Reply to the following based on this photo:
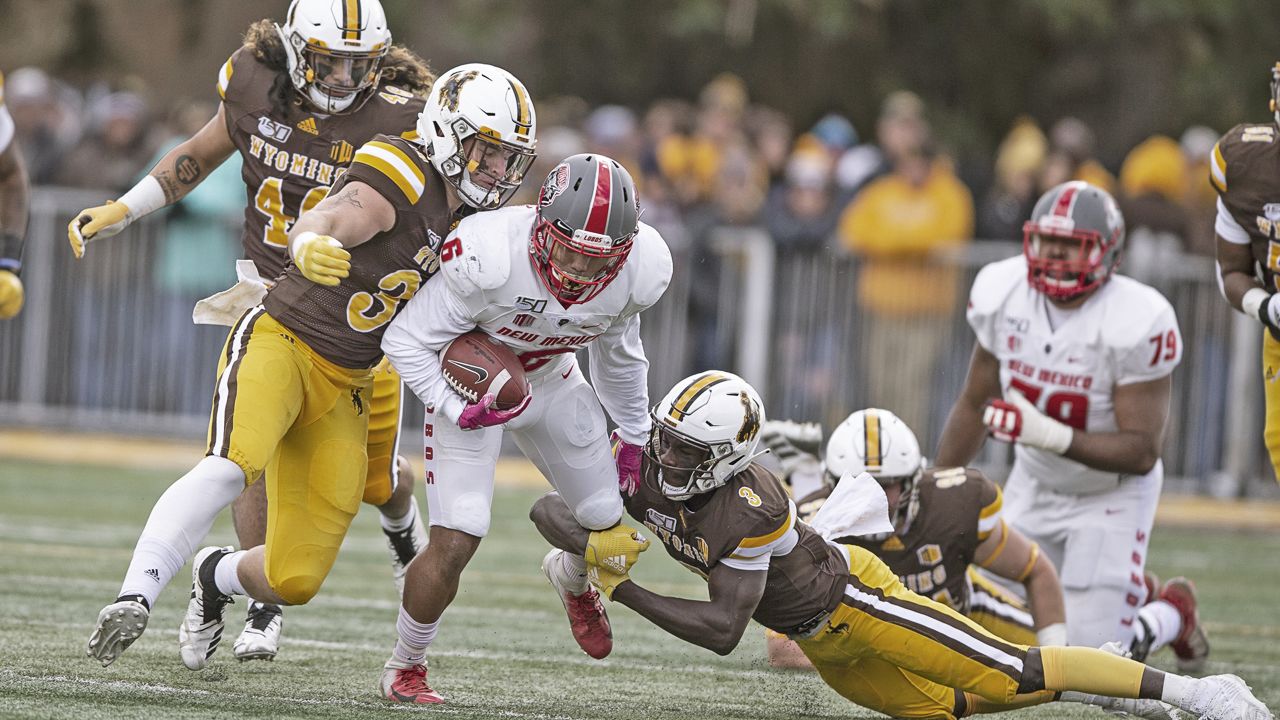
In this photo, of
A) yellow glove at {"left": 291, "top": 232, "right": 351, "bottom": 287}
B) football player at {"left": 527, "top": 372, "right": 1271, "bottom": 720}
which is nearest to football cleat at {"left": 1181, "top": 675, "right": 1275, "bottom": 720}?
football player at {"left": 527, "top": 372, "right": 1271, "bottom": 720}

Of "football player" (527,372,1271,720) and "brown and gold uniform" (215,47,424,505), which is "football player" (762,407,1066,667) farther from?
"brown and gold uniform" (215,47,424,505)

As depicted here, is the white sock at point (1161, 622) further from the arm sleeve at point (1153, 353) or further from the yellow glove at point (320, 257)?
the yellow glove at point (320, 257)

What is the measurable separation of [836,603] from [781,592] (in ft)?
0.54

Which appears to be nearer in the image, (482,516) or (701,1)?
(482,516)

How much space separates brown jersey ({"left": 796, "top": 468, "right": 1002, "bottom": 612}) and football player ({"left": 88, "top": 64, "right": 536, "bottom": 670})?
1.72 m

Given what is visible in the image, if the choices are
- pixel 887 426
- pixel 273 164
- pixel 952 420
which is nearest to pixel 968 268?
pixel 952 420

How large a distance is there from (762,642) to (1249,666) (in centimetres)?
190

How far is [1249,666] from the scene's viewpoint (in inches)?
282

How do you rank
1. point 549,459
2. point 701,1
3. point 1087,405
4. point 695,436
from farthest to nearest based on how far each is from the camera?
point 701,1 < point 1087,405 < point 549,459 < point 695,436

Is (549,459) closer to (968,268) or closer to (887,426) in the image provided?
(887,426)

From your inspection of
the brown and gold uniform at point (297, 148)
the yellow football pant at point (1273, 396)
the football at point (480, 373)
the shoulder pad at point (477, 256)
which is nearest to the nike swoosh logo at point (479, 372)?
the football at point (480, 373)

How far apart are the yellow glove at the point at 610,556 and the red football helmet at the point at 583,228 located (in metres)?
0.70

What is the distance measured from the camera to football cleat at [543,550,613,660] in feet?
18.1

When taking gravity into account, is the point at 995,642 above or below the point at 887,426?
below
